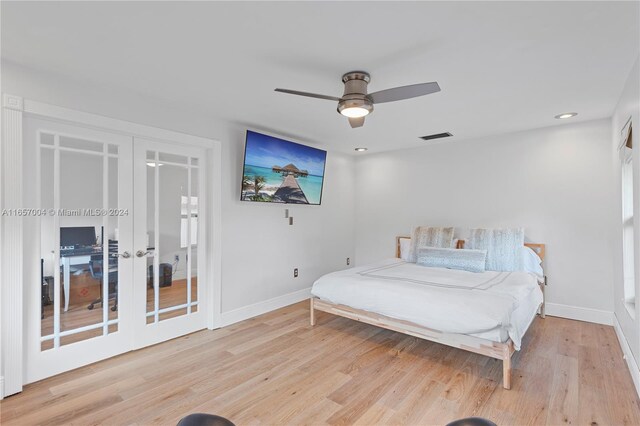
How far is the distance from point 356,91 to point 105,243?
104 inches

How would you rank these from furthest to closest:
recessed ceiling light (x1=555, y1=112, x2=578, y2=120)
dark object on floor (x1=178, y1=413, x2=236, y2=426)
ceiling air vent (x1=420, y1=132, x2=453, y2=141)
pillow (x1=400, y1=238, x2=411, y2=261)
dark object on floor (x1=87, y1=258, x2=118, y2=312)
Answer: pillow (x1=400, y1=238, x2=411, y2=261), ceiling air vent (x1=420, y1=132, x2=453, y2=141), recessed ceiling light (x1=555, y1=112, x2=578, y2=120), dark object on floor (x1=87, y1=258, x2=118, y2=312), dark object on floor (x1=178, y1=413, x2=236, y2=426)

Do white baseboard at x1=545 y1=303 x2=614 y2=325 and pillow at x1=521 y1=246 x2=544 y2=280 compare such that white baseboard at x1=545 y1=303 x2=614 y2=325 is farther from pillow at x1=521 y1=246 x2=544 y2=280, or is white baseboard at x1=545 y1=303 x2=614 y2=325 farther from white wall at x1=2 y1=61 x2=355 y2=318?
white wall at x1=2 y1=61 x2=355 y2=318

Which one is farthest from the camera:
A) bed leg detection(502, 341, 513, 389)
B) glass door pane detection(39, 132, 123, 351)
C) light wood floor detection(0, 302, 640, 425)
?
glass door pane detection(39, 132, 123, 351)

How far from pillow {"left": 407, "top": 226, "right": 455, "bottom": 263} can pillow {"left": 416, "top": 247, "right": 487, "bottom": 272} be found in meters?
0.22

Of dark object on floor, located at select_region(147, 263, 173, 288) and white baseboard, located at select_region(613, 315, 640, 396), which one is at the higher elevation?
dark object on floor, located at select_region(147, 263, 173, 288)

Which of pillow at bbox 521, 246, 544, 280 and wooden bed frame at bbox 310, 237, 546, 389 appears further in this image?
pillow at bbox 521, 246, 544, 280

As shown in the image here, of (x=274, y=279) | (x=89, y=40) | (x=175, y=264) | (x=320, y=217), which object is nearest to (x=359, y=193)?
(x=320, y=217)

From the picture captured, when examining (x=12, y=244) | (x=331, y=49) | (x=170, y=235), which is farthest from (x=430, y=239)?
(x=12, y=244)

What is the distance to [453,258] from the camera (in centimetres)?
410

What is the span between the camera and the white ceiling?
1789mm

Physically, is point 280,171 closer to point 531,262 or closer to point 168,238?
point 168,238

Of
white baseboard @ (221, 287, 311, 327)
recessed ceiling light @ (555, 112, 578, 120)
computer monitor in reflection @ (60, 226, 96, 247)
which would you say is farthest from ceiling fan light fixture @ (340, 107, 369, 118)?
white baseboard @ (221, 287, 311, 327)

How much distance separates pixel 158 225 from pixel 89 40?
5.82ft

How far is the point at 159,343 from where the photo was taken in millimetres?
3305
